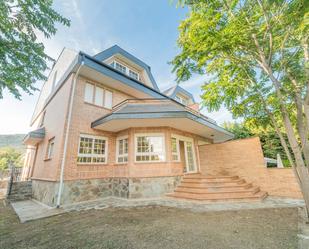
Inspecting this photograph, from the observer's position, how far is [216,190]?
6.53 metres

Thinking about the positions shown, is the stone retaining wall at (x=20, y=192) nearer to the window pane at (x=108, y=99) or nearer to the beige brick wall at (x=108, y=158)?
the beige brick wall at (x=108, y=158)

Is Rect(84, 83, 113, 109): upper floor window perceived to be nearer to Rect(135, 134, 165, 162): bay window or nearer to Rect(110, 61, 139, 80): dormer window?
Rect(110, 61, 139, 80): dormer window

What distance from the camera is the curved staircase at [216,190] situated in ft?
20.1

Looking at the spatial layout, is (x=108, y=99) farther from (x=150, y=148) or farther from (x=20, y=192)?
(x=20, y=192)

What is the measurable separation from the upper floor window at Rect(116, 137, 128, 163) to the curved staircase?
2.97 meters

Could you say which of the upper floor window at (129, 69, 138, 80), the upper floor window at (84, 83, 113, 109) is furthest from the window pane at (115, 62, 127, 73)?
the upper floor window at (84, 83, 113, 109)

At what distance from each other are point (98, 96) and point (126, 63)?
4.16 meters

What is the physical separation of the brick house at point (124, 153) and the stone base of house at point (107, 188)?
4 centimetres

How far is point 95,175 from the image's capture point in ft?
24.0

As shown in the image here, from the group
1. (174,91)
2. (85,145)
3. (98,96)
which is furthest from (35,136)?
(174,91)

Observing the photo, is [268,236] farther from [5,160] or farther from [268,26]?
[5,160]

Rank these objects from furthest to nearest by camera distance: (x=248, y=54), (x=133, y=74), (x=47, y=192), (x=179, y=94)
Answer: (x=179, y=94)
(x=133, y=74)
(x=47, y=192)
(x=248, y=54)

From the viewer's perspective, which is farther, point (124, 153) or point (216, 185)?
point (124, 153)

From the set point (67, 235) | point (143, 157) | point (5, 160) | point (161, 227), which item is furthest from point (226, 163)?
point (5, 160)
